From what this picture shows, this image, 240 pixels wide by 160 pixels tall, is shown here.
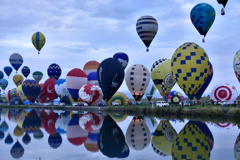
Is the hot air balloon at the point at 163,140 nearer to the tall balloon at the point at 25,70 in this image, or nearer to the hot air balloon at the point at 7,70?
the tall balloon at the point at 25,70

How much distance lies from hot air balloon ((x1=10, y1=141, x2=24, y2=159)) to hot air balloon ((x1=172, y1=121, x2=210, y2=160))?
6.49 metres

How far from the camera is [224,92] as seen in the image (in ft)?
110

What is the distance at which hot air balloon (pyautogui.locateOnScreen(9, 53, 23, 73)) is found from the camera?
69688mm

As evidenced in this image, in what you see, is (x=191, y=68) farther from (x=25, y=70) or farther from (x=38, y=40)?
(x=25, y=70)

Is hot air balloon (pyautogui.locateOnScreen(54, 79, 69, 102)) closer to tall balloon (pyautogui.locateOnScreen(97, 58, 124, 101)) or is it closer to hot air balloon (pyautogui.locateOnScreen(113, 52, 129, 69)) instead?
hot air balloon (pyautogui.locateOnScreen(113, 52, 129, 69))

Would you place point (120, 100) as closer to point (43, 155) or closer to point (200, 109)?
point (200, 109)

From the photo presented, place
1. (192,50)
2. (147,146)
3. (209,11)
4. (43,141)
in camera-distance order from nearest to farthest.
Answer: (147,146) < (43,141) < (192,50) < (209,11)

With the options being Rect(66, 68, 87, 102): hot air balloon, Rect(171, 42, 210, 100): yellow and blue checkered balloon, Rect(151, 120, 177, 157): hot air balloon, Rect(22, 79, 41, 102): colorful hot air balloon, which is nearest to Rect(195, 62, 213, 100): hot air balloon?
Rect(171, 42, 210, 100): yellow and blue checkered balloon

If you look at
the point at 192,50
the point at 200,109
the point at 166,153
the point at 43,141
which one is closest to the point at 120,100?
the point at 192,50

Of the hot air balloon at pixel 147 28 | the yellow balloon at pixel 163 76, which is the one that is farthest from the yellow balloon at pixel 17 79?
the hot air balloon at pixel 147 28

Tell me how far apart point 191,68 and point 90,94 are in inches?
668

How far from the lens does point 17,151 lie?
1335 centimetres

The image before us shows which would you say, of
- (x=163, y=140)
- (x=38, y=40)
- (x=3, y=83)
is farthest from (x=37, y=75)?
(x=163, y=140)

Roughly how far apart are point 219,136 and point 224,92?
18927 millimetres
